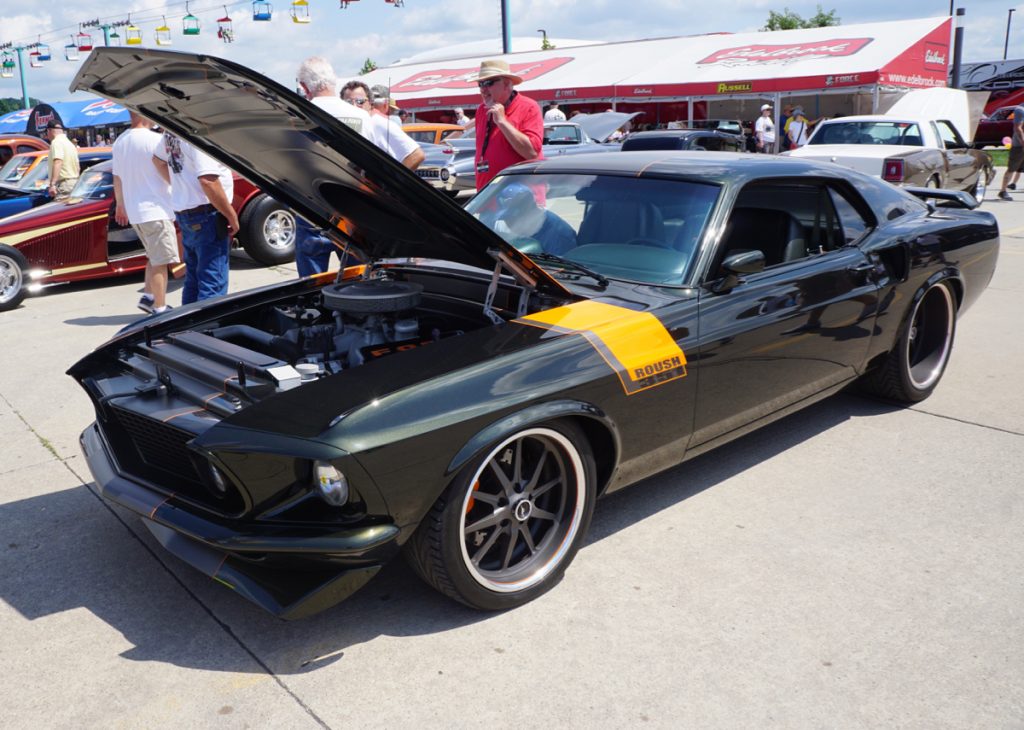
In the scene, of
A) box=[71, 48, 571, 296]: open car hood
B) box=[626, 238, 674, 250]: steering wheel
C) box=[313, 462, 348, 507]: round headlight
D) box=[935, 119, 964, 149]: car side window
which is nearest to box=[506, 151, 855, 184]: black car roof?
box=[626, 238, 674, 250]: steering wheel

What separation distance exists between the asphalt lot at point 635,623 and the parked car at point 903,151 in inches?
327

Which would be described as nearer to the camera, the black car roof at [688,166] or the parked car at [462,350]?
the parked car at [462,350]

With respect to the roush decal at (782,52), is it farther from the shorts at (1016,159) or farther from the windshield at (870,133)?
the windshield at (870,133)

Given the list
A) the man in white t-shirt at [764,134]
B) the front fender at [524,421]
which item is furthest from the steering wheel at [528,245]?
the man in white t-shirt at [764,134]

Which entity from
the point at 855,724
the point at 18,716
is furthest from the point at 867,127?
the point at 18,716

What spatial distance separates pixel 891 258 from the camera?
431 cm

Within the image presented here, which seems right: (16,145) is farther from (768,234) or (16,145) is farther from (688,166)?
(768,234)

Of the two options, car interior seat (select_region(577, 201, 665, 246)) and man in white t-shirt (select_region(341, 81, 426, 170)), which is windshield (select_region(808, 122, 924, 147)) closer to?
man in white t-shirt (select_region(341, 81, 426, 170))

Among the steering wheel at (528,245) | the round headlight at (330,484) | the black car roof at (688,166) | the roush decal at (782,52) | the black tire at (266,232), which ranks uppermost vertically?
the roush decal at (782,52)

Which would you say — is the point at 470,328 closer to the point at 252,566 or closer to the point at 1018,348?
the point at 252,566

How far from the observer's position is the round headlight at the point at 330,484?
2438 millimetres

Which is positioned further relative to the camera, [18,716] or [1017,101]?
[1017,101]

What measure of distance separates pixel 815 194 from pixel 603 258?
1.27 m

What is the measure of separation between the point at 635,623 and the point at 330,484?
108 centimetres
